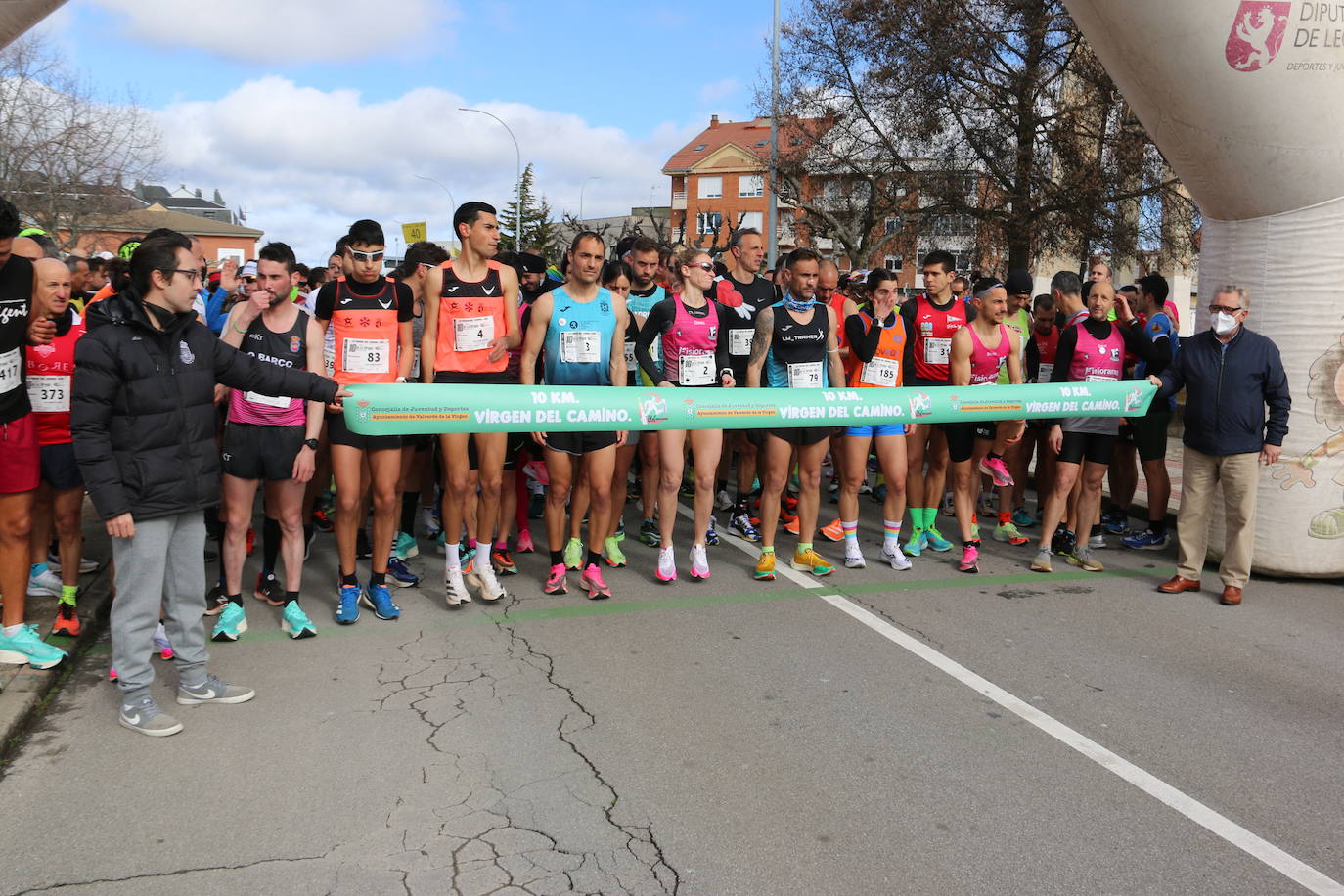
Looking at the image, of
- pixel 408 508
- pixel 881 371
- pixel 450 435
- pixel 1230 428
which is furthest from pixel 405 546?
pixel 1230 428

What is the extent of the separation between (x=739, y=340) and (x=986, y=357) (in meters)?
1.90

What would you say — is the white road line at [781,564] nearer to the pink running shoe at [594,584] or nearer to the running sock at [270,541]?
the pink running shoe at [594,584]

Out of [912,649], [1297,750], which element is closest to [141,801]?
[912,649]

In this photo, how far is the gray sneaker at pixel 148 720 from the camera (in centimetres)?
439

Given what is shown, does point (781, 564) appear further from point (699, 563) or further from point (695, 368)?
point (695, 368)

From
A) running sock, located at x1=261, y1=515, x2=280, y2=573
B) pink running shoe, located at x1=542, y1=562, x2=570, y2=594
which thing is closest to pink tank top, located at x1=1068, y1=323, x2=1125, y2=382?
pink running shoe, located at x1=542, y1=562, x2=570, y2=594

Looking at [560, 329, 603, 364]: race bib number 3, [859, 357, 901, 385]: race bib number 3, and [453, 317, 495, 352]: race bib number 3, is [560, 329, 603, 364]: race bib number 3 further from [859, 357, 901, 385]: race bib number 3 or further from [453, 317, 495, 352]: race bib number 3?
[859, 357, 901, 385]: race bib number 3

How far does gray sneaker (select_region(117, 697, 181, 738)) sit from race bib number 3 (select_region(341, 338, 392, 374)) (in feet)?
7.36

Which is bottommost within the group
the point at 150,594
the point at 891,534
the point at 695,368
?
the point at 891,534

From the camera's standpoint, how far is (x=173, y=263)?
4383 mm

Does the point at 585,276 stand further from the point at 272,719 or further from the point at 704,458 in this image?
the point at 272,719

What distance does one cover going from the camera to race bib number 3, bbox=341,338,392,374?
5984mm

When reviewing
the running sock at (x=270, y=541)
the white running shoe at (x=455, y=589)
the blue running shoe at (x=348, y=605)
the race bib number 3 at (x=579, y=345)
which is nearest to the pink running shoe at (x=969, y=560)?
the race bib number 3 at (x=579, y=345)

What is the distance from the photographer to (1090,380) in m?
7.44
